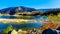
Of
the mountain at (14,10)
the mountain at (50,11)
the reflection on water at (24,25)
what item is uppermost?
the mountain at (14,10)

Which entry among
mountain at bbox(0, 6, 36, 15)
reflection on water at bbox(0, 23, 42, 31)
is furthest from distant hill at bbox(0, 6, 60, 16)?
reflection on water at bbox(0, 23, 42, 31)

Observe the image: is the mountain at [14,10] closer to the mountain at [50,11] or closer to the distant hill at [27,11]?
the distant hill at [27,11]

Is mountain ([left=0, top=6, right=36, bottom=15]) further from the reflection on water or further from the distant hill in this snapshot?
the reflection on water

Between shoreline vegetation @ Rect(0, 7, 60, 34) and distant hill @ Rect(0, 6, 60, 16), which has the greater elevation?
distant hill @ Rect(0, 6, 60, 16)

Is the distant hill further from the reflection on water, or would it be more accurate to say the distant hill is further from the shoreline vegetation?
the reflection on water

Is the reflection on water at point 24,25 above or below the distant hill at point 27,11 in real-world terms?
below

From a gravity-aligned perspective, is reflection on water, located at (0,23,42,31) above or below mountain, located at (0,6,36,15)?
below

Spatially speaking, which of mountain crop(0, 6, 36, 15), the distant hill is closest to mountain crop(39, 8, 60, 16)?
the distant hill

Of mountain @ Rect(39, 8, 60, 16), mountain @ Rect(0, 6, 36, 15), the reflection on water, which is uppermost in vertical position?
mountain @ Rect(0, 6, 36, 15)

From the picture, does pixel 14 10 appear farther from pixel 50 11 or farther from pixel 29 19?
pixel 50 11

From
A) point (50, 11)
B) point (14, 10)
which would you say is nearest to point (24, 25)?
point (14, 10)

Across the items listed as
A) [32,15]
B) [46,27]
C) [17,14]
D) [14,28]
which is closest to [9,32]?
[14,28]

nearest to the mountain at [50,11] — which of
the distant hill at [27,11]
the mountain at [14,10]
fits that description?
the distant hill at [27,11]
